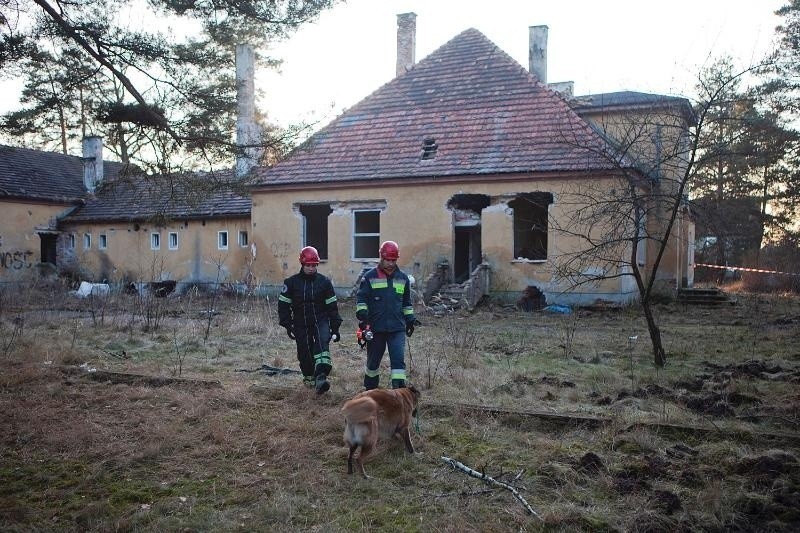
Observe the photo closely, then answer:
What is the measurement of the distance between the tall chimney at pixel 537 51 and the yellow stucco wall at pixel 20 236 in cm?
2162

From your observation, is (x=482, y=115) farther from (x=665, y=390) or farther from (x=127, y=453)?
(x=127, y=453)

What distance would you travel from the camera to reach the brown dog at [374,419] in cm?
524

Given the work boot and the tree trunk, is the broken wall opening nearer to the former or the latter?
the tree trunk

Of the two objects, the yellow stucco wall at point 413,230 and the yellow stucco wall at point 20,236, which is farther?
the yellow stucco wall at point 20,236

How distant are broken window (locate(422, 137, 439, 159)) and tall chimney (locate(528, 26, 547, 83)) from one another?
5138 mm

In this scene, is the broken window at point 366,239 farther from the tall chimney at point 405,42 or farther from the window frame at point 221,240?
the tall chimney at point 405,42

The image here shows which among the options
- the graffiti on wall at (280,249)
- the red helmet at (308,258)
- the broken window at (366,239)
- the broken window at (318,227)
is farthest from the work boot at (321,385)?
the broken window at (318,227)

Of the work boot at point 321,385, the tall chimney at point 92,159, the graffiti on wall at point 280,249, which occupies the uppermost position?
the tall chimney at point 92,159

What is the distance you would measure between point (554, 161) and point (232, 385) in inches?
504

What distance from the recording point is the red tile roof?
19016 mm

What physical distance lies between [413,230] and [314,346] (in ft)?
41.9

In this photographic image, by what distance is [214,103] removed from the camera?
8.54 meters

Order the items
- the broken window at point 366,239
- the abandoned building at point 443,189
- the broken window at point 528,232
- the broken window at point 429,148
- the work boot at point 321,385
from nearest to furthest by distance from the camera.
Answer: the work boot at point 321,385
the abandoned building at point 443,189
the broken window at point 429,148
the broken window at point 528,232
the broken window at point 366,239

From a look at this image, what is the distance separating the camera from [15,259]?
91.2 feet
